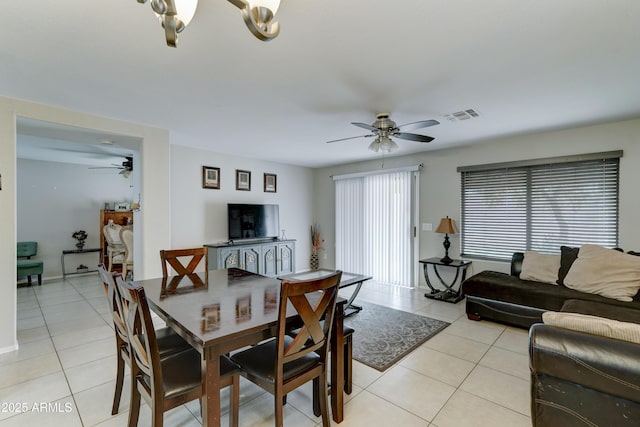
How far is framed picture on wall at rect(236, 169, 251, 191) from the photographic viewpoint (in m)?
5.52

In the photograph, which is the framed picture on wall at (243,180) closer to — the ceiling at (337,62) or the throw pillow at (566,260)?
the ceiling at (337,62)

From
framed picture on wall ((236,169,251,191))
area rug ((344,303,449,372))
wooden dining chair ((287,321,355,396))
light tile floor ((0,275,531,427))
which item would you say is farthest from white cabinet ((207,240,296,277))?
wooden dining chair ((287,321,355,396))

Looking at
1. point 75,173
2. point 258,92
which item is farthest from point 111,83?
point 75,173

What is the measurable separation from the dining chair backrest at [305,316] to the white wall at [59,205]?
7.01 meters

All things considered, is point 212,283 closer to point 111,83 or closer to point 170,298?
point 170,298

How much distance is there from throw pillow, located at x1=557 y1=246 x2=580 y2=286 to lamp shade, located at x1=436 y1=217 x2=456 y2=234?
135 cm

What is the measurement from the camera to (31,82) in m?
2.45

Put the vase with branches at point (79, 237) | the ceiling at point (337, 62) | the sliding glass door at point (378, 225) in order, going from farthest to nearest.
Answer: the vase with branches at point (79, 237) < the sliding glass door at point (378, 225) < the ceiling at point (337, 62)

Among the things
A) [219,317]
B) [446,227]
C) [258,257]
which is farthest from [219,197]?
[219,317]

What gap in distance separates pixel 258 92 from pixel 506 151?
12.2 ft

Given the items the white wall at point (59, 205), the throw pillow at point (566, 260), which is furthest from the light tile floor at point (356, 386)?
the white wall at point (59, 205)

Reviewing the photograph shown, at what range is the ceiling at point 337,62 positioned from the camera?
5.32ft

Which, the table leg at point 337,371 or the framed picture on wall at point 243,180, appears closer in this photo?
the table leg at point 337,371

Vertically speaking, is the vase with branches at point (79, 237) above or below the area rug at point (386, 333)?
above
